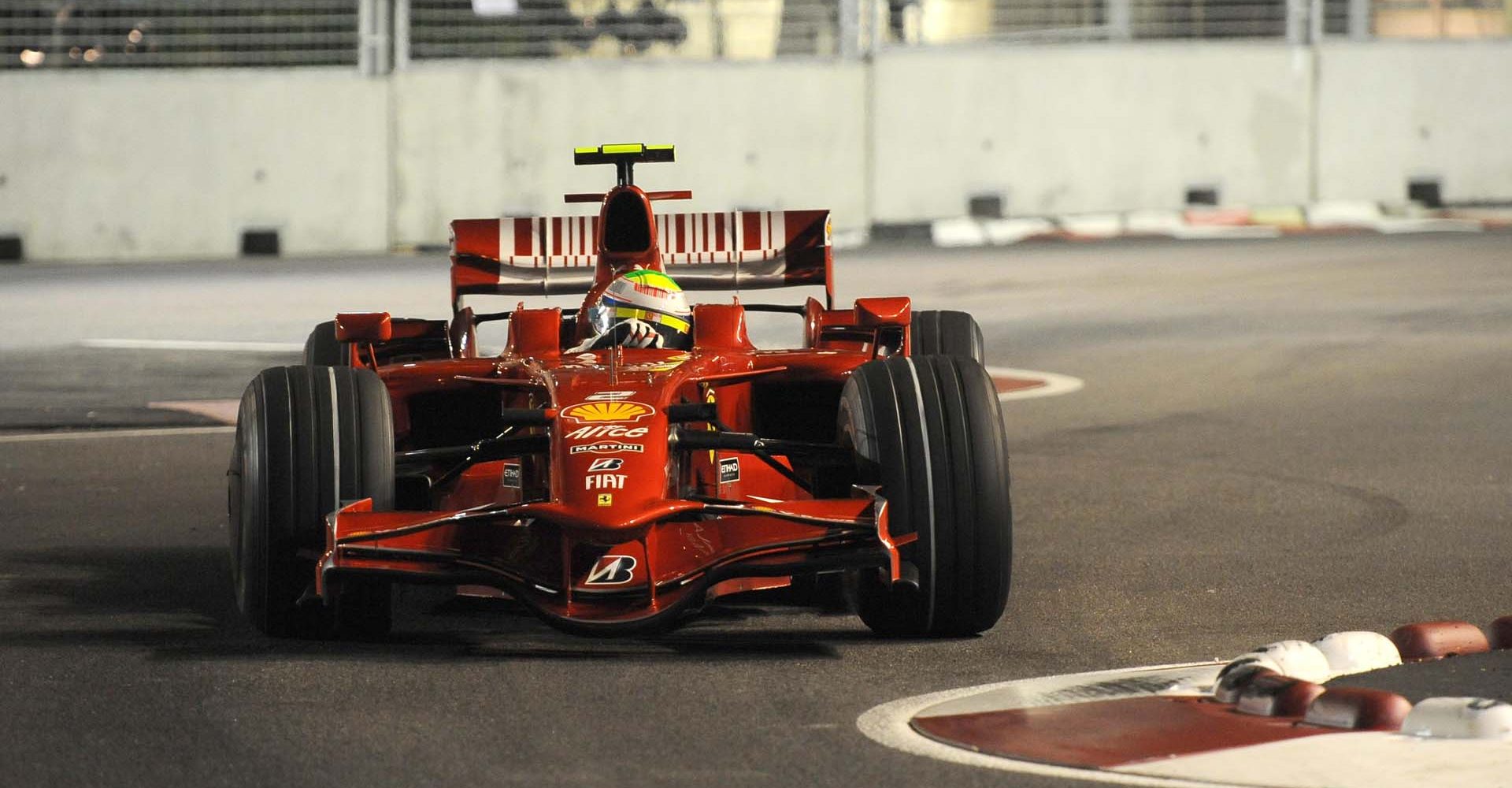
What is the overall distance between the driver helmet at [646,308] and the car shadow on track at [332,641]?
1046 mm

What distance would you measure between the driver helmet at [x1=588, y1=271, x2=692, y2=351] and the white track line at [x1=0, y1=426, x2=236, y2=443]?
12.1 feet

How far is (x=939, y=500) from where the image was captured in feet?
20.4

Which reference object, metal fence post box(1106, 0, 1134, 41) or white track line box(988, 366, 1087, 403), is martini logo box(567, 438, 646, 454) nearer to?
white track line box(988, 366, 1087, 403)

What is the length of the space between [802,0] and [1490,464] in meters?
12.9

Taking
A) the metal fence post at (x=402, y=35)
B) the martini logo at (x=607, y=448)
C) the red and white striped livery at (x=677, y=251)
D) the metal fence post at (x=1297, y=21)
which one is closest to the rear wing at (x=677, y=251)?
the red and white striped livery at (x=677, y=251)

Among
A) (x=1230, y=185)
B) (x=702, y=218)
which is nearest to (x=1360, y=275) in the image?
(x=1230, y=185)

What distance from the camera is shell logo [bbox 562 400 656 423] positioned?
634 centimetres

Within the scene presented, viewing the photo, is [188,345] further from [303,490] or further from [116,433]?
[303,490]

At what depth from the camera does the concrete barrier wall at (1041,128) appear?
21000 mm

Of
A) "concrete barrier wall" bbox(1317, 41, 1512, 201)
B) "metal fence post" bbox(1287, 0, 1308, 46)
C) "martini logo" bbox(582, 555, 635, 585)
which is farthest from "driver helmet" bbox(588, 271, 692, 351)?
"metal fence post" bbox(1287, 0, 1308, 46)

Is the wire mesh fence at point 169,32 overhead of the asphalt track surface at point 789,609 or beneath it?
overhead

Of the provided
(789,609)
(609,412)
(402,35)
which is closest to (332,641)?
(609,412)

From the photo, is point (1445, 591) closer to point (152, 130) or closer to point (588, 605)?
point (588, 605)

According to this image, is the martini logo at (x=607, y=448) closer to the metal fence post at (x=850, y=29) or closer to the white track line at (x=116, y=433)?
the white track line at (x=116, y=433)
